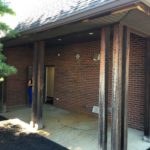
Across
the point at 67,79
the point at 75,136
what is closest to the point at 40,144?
the point at 75,136

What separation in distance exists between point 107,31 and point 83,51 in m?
4.30

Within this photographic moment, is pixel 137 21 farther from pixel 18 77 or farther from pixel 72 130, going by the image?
pixel 18 77

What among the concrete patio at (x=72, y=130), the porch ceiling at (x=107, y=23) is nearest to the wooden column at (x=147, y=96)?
the concrete patio at (x=72, y=130)

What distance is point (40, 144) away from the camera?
5609 mm

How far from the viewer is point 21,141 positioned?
5.77 meters

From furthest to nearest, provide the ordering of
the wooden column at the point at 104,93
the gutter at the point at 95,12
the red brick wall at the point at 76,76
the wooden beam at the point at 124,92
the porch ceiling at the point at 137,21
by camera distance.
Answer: the red brick wall at the point at 76,76 < the wooden column at the point at 104,93 < the wooden beam at the point at 124,92 < the porch ceiling at the point at 137,21 < the gutter at the point at 95,12

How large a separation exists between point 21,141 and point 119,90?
3.00m

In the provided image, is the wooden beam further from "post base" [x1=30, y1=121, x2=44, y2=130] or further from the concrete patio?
"post base" [x1=30, y1=121, x2=44, y2=130]

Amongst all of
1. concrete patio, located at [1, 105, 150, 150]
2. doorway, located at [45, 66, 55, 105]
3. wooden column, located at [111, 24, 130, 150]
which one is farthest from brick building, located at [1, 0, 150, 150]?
concrete patio, located at [1, 105, 150, 150]

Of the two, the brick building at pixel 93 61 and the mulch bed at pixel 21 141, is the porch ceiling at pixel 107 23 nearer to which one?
the brick building at pixel 93 61

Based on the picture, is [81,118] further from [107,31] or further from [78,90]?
[107,31]

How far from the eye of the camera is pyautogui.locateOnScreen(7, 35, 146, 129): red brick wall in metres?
7.24

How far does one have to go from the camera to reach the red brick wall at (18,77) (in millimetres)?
10234

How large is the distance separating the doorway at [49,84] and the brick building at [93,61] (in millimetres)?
104
